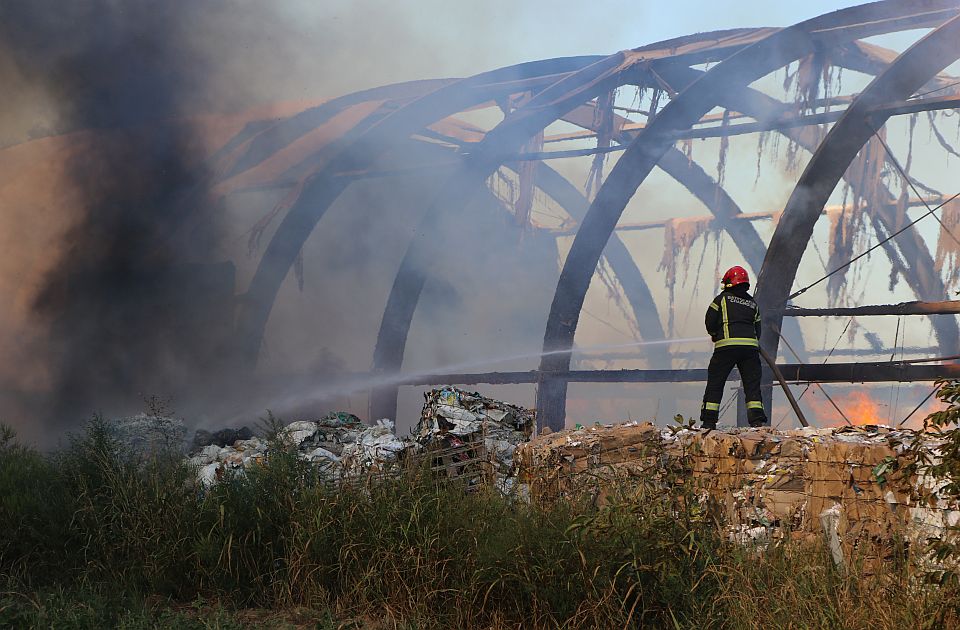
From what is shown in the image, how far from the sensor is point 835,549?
238 inches

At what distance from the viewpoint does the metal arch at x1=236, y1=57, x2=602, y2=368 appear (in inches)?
703

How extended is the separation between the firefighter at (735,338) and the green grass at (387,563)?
136 inches

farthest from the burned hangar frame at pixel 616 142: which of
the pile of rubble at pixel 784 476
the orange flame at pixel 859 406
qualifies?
the pile of rubble at pixel 784 476

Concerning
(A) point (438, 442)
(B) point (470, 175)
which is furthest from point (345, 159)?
(A) point (438, 442)

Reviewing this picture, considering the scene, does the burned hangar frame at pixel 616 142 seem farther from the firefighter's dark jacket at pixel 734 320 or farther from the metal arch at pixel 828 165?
the firefighter's dark jacket at pixel 734 320

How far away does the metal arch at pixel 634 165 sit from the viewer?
45.5ft

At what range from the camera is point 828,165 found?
1231 cm

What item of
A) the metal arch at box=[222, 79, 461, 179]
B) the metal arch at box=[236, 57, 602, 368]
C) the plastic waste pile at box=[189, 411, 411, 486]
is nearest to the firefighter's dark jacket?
the plastic waste pile at box=[189, 411, 411, 486]

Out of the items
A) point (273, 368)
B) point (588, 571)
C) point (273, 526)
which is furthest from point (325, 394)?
point (588, 571)

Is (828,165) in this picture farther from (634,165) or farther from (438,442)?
(438,442)

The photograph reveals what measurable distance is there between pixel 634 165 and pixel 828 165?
3.33m

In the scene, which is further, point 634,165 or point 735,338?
point 634,165

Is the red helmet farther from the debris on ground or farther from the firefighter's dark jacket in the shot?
the debris on ground

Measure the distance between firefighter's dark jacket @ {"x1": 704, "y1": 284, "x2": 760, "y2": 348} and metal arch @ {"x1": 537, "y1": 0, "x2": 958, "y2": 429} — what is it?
4834mm
